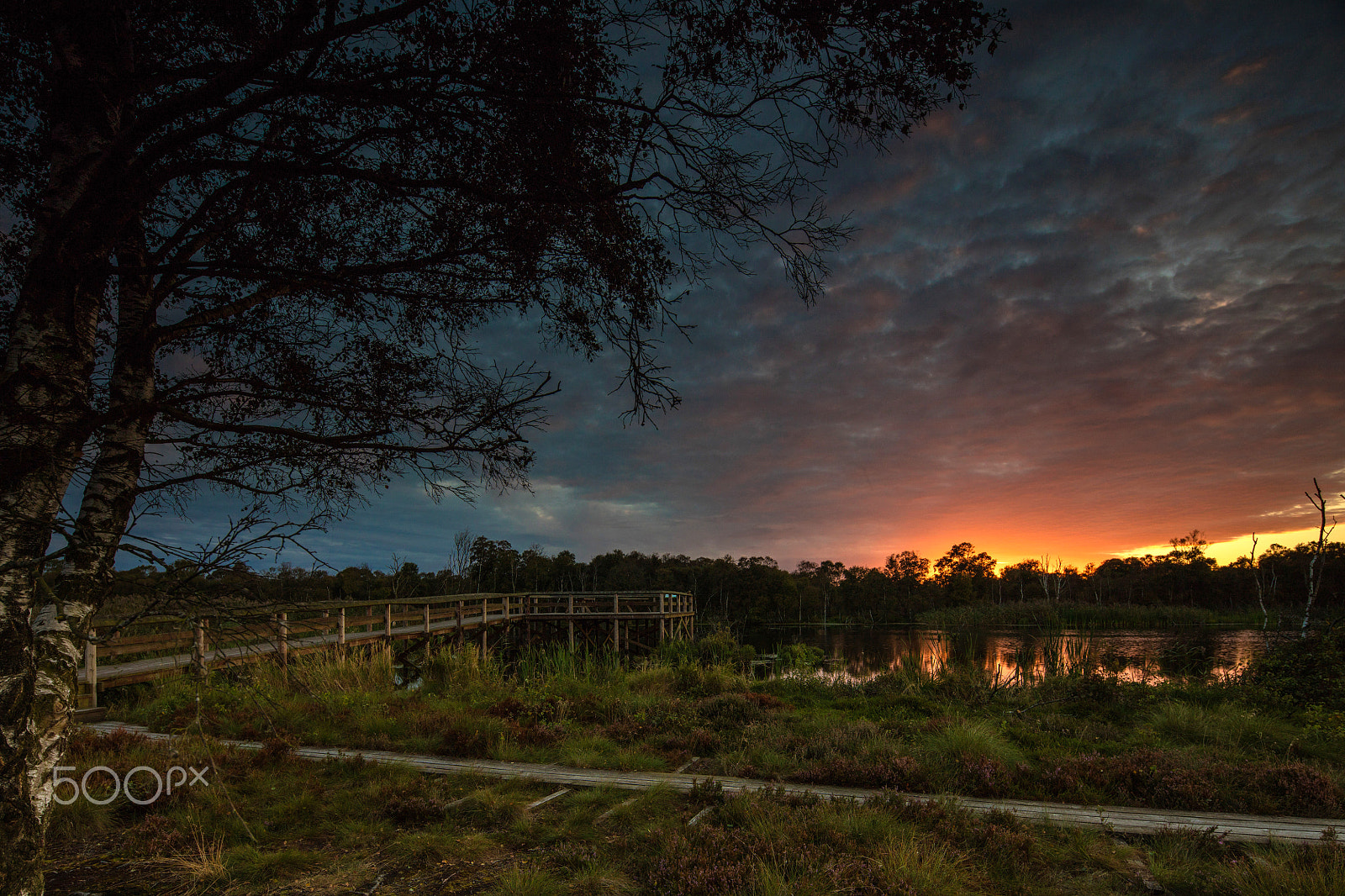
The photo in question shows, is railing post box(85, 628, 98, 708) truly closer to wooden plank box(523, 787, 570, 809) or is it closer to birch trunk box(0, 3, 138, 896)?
wooden plank box(523, 787, 570, 809)

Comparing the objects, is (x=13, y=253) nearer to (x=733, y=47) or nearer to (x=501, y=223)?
(x=501, y=223)

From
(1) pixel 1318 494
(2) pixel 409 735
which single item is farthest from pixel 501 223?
(1) pixel 1318 494

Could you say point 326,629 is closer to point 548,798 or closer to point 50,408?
point 50,408

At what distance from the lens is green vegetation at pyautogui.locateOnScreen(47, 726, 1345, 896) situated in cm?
321

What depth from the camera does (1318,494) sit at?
9.72m

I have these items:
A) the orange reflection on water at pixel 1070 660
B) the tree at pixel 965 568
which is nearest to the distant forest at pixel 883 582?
the tree at pixel 965 568

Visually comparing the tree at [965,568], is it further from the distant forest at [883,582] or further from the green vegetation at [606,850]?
the green vegetation at [606,850]

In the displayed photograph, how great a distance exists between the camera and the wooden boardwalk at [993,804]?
4066 mm

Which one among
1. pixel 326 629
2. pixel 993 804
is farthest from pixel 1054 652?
pixel 326 629

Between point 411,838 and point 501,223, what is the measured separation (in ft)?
12.4

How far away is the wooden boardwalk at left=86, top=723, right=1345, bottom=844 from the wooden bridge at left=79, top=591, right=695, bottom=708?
182cm

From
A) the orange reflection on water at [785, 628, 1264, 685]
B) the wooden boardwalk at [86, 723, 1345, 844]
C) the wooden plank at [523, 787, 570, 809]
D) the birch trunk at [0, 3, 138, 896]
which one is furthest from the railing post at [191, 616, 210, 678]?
the orange reflection on water at [785, 628, 1264, 685]

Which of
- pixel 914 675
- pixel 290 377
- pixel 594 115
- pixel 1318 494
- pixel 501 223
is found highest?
pixel 594 115

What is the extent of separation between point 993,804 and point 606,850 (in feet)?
9.27
